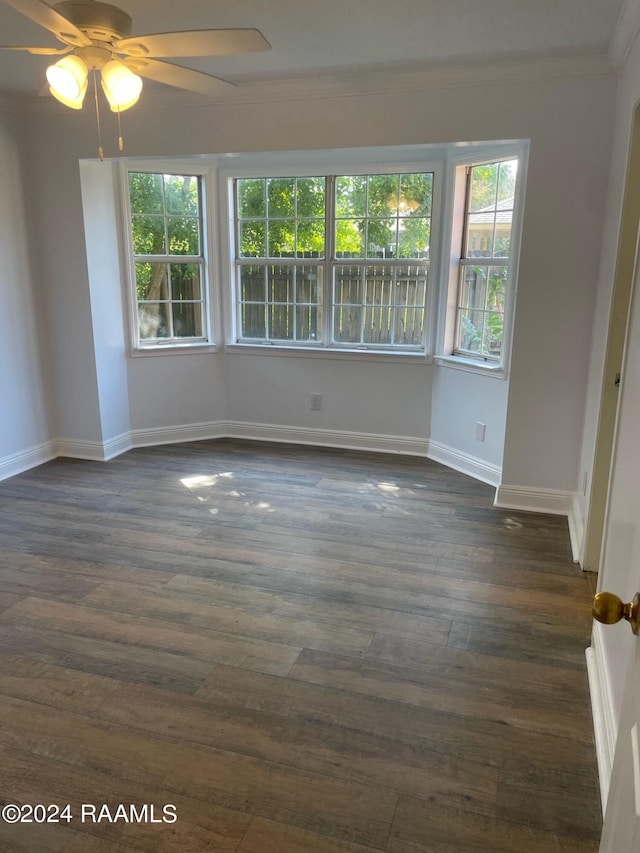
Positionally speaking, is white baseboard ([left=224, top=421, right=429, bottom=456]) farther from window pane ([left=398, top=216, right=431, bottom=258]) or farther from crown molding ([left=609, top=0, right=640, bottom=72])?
crown molding ([left=609, top=0, right=640, bottom=72])

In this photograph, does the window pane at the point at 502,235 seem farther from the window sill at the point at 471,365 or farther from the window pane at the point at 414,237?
the window sill at the point at 471,365

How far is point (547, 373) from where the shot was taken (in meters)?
3.65

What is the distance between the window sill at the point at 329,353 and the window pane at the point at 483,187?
1156 mm

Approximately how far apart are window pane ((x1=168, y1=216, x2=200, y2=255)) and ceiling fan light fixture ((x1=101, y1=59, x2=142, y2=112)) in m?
2.58

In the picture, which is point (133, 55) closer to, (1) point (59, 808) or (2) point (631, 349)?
(2) point (631, 349)

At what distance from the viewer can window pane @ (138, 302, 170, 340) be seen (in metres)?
4.95

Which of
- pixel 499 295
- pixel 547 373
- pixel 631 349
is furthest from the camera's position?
pixel 499 295

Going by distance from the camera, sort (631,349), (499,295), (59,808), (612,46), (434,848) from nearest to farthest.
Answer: (434,848) < (59,808) < (631,349) < (612,46) < (499,295)

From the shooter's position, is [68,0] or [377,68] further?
[377,68]

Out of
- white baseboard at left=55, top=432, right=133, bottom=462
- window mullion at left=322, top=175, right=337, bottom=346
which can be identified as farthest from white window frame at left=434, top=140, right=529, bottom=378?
white baseboard at left=55, top=432, right=133, bottom=462

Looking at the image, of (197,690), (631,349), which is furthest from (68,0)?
(197,690)

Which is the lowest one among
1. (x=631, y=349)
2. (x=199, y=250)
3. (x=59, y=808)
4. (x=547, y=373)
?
(x=59, y=808)

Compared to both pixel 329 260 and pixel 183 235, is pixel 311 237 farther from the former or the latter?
pixel 183 235

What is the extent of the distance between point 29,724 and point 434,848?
136cm
